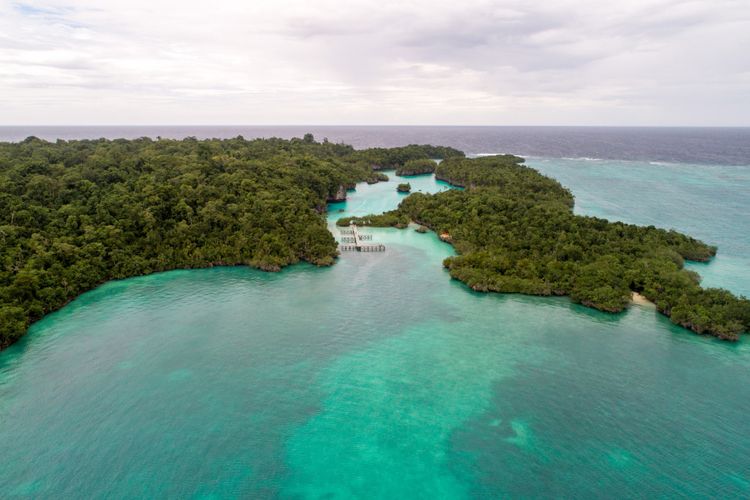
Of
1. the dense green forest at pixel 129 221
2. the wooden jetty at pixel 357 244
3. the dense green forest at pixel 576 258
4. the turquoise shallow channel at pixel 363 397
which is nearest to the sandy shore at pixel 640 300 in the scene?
the dense green forest at pixel 576 258

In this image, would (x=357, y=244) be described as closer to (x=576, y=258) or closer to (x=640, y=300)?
(x=576, y=258)

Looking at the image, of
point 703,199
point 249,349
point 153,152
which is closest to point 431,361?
point 249,349

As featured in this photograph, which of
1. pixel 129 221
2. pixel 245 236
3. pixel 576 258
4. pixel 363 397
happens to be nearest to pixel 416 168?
pixel 245 236

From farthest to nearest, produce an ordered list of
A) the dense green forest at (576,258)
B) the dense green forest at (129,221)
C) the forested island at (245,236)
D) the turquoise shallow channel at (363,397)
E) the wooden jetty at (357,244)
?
the wooden jetty at (357,244) → the dense green forest at (129,221) → the forested island at (245,236) → the dense green forest at (576,258) → the turquoise shallow channel at (363,397)

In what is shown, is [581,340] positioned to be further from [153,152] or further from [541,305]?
[153,152]

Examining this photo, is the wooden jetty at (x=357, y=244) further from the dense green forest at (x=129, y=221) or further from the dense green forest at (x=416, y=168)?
the dense green forest at (x=416, y=168)
